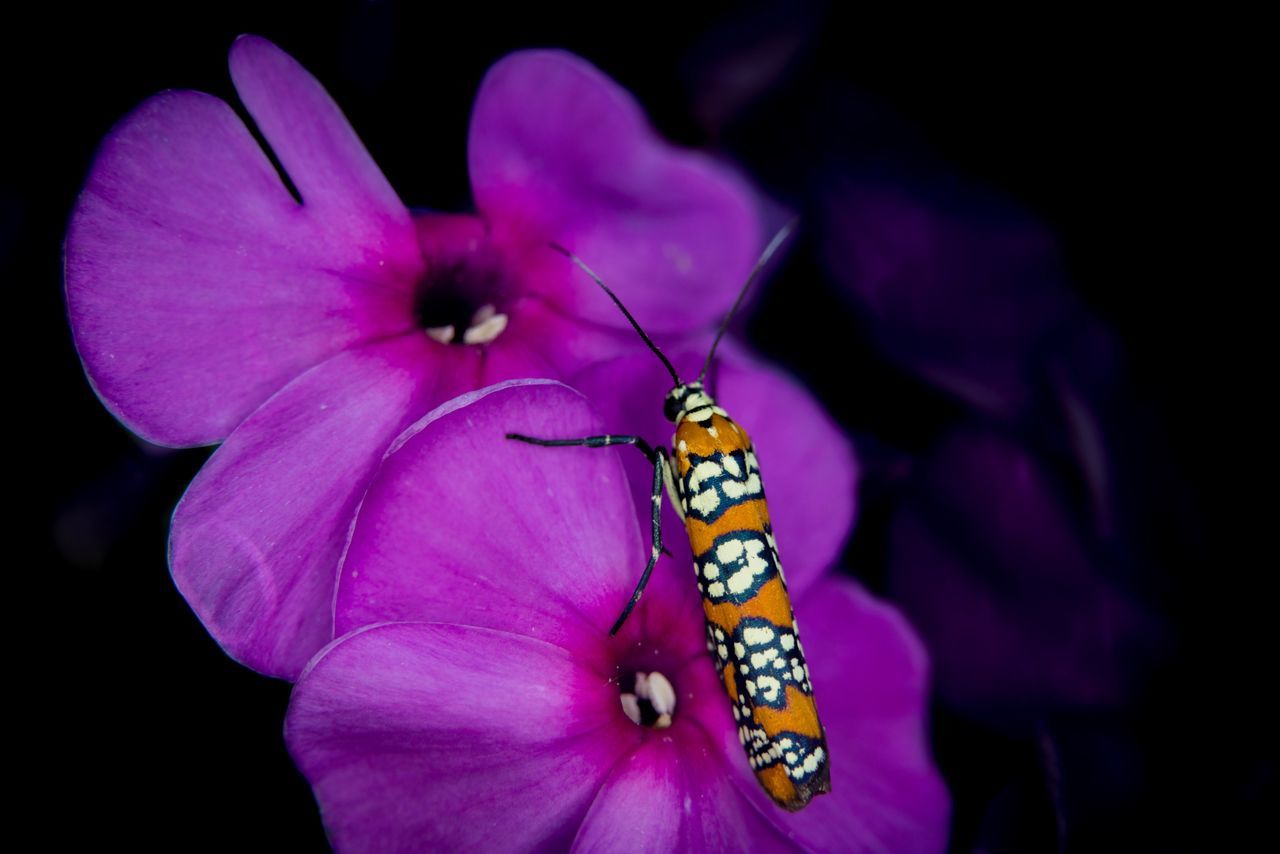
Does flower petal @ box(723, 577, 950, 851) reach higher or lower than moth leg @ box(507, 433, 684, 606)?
lower

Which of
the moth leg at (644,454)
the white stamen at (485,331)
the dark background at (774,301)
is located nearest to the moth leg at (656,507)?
the moth leg at (644,454)

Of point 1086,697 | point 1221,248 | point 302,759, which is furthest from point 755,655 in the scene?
point 1221,248

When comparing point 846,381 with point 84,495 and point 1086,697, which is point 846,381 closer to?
point 1086,697

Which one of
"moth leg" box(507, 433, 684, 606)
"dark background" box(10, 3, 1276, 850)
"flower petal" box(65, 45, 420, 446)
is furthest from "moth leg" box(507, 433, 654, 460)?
"dark background" box(10, 3, 1276, 850)

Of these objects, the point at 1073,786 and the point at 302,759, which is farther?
the point at 1073,786

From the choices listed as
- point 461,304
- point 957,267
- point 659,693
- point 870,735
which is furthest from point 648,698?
point 957,267

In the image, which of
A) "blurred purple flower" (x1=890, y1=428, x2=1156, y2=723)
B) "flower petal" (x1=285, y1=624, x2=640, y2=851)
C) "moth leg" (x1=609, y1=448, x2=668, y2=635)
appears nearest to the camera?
"flower petal" (x1=285, y1=624, x2=640, y2=851)

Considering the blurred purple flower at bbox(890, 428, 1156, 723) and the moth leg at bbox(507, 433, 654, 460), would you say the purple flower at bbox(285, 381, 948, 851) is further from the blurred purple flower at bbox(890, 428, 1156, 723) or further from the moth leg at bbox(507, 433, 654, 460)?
the blurred purple flower at bbox(890, 428, 1156, 723)
